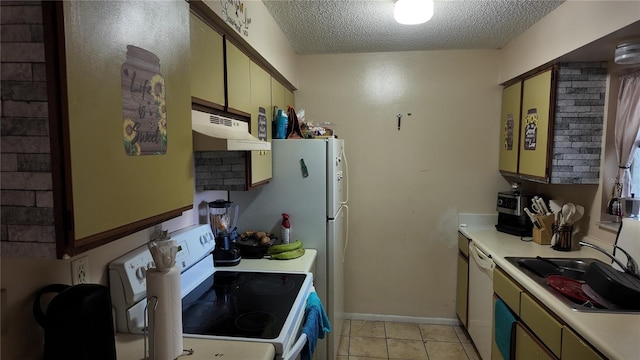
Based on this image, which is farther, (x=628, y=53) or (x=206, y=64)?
(x=628, y=53)

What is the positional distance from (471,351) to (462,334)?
10.0 inches

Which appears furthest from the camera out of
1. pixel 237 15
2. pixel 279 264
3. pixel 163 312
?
pixel 279 264

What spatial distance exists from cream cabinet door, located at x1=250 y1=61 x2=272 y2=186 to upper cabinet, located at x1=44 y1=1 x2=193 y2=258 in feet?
3.02

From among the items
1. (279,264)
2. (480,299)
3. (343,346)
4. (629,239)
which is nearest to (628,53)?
(629,239)

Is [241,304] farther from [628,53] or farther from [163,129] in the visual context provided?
[628,53]

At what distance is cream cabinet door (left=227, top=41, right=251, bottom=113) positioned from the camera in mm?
1704

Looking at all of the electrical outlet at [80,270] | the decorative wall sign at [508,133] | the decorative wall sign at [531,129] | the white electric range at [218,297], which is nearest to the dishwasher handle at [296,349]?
the white electric range at [218,297]

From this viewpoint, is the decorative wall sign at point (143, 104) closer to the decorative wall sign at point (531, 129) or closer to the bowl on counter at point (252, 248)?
the bowl on counter at point (252, 248)

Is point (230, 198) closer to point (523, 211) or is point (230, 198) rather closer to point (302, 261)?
point (302, 261)

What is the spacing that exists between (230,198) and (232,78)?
987 mm

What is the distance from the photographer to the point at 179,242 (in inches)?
65.0

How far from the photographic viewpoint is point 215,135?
1294 mm

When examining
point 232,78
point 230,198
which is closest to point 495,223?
point 230,198

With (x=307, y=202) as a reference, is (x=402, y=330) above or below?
below
